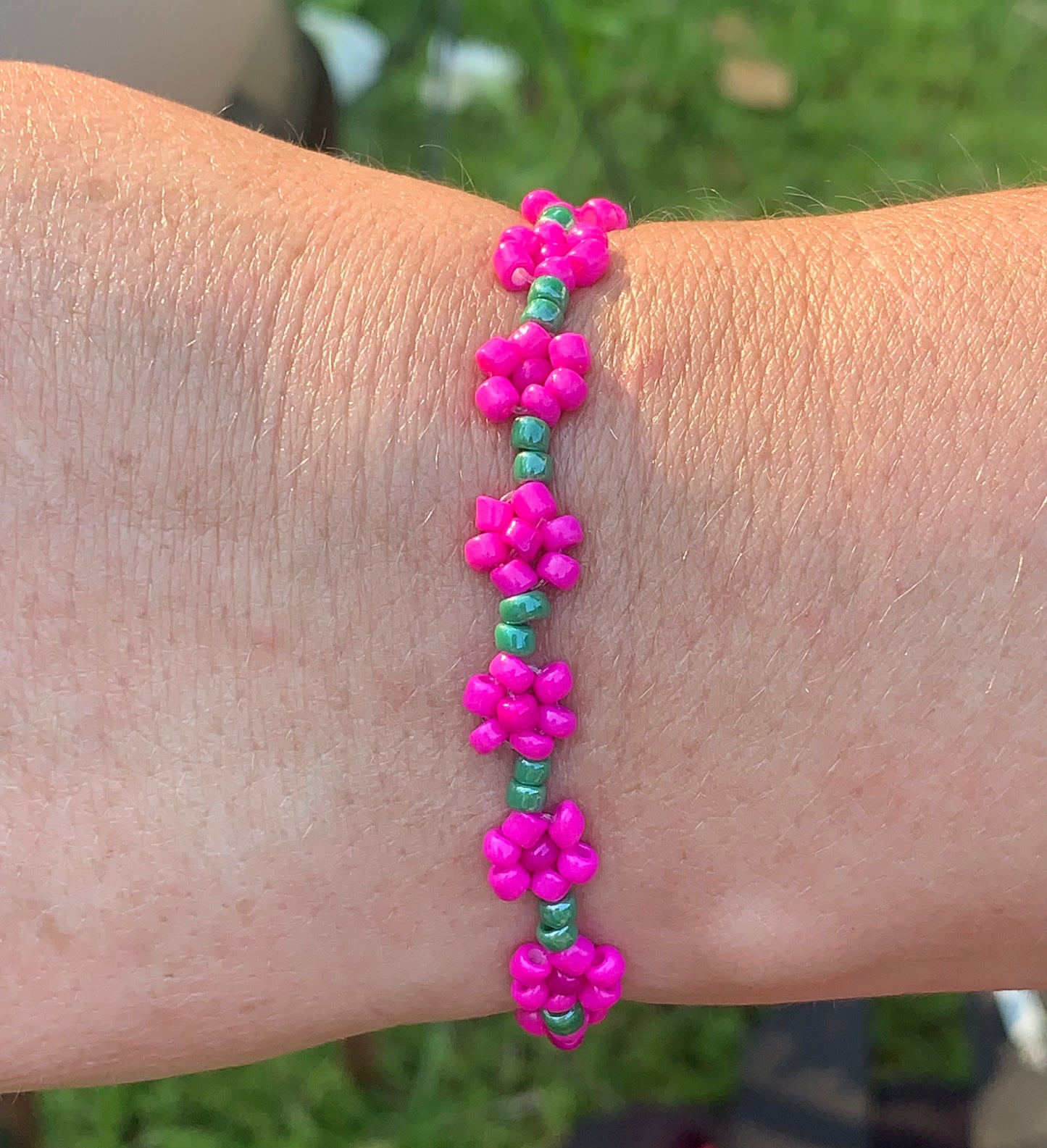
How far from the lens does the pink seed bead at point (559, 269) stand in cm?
93

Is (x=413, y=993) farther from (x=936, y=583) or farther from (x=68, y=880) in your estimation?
(x=936, y=583)

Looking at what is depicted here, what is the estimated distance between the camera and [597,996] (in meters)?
0.98

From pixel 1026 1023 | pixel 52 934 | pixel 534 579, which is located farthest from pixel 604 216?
pixel 1026 1023

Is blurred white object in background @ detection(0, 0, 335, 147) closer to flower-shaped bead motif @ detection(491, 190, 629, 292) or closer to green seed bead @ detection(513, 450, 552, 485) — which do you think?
flower-shaped bead motif @ detection(491, 190, 629, 292)

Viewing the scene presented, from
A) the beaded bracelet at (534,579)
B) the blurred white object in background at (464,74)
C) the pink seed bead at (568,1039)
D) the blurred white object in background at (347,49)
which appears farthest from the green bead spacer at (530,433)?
the blurred white object in background at (464,74)

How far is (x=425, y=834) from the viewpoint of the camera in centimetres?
93

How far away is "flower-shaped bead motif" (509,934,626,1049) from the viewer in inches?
37.7

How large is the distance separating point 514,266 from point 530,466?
18 centimetres

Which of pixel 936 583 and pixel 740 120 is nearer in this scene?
pixel 936 583

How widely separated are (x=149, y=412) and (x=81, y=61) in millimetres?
657

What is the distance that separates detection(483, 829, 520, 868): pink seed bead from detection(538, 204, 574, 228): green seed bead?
0.54 metres

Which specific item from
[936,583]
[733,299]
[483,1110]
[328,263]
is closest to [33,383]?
[328,263]

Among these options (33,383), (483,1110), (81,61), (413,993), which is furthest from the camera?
(483,1110)

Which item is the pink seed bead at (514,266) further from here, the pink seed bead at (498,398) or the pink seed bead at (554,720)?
the pink seed bead at (554,720)
